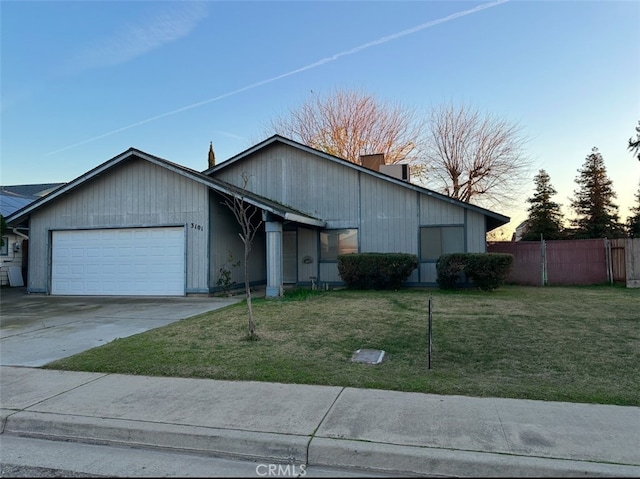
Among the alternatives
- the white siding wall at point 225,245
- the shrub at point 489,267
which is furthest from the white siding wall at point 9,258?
the shrub at point 489,267

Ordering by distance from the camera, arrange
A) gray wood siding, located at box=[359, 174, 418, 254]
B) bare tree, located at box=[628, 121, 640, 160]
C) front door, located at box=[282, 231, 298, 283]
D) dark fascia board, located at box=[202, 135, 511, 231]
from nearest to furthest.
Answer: dark fascia board, located at box=[202, 135, 511, 231], gray wood siding, located at box=[359, 174, 418, 254], front door, located at box=[282, 231, 298, 283], bare tree, located at box=[628, 121, 640, 160]

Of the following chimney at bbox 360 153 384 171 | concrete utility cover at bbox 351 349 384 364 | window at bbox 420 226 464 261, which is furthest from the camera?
chimney at bbox 360 153 384 171

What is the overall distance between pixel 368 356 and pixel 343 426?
7.69ft

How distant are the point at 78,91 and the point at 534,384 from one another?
56.3ft

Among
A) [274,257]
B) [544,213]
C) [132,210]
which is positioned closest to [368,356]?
[274,257]

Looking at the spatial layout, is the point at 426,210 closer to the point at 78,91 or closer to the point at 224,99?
the point at 224,99

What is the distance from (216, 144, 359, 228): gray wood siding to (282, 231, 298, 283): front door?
130 cm

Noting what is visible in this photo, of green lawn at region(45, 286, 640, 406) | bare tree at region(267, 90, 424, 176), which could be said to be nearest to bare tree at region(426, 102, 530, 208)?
bare tree at region(267, 90, 424, 176)

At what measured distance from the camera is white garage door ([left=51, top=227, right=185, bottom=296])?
1357 cm

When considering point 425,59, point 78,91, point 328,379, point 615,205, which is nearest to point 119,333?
point 328,379

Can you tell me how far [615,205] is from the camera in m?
30.7

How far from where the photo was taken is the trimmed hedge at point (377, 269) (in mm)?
13406

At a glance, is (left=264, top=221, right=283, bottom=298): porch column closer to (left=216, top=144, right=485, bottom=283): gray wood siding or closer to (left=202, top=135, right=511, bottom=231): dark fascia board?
(left=216, top=144, right=485, bottom=283): gray wood siding

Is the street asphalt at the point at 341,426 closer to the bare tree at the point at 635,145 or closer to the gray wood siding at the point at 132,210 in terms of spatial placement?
the gray wood siding at the point at 132,210
